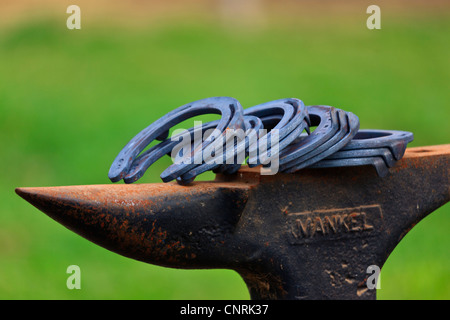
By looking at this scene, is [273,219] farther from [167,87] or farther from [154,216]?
[167,87]

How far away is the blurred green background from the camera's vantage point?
257cm

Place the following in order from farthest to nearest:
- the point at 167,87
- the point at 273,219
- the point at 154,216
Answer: the point at 167,87 → the point at 273,219 → the point at 154,216

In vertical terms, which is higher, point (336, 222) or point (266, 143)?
point (266, 143)

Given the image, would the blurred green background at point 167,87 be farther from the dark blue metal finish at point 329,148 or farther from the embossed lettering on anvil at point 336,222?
the dark blue metal finish at point 329,148

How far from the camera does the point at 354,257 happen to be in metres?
1.47

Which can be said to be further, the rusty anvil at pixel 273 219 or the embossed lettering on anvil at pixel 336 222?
the embossed lettering on anvil at pixel 336 222

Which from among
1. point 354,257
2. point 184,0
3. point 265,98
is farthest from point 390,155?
point 184,0

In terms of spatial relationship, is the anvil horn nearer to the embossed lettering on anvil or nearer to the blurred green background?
the embossed lettering on anvil

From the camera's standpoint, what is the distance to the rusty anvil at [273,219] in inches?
49.2

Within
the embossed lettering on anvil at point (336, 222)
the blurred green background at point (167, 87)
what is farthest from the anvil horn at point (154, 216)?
the blurred green background at point (167, 87)

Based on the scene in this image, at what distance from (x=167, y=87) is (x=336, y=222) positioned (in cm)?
205

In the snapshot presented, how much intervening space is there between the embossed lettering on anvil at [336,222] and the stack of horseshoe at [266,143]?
0.32 ft

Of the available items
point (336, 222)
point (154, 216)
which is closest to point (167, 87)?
point (336, 222)

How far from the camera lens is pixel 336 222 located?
4.70ft
